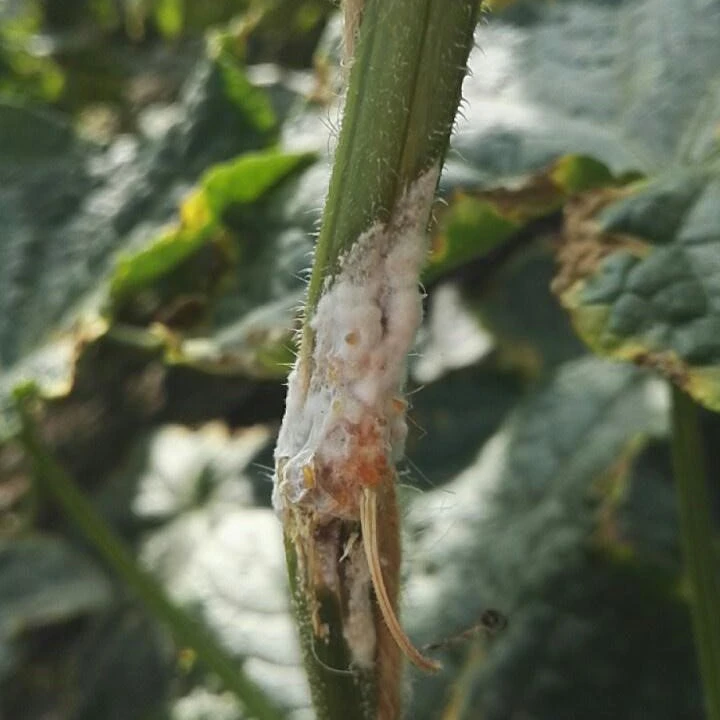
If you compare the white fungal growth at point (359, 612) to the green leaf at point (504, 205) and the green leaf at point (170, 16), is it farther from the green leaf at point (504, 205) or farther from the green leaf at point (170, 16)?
the green leaf at point (170, 16)

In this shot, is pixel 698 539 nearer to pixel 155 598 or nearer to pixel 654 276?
pixel 654 276

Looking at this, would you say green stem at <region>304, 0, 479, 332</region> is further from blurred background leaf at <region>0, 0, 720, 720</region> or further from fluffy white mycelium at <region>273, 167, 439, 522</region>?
blurred background leaf at <region>0, 0, 720, 720</region>

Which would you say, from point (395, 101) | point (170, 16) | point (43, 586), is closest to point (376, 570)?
point (395, 101)

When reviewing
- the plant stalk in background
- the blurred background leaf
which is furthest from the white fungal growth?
the blurred background leaf

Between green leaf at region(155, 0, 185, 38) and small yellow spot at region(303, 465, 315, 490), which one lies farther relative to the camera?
green leaf at region(155, 0, 185, 38)

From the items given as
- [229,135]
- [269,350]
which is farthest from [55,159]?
[269,350]

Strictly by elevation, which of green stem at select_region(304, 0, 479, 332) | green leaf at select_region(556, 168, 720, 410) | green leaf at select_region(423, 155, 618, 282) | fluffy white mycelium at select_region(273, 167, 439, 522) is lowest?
fluffy white mycelium at select_region(273, 167, 439, 522)

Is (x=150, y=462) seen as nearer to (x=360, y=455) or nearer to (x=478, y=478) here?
(x=478, y=478)
